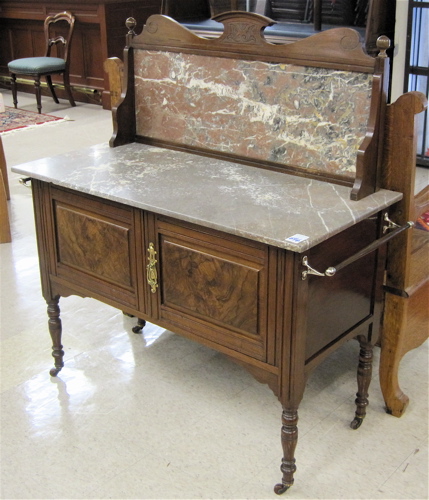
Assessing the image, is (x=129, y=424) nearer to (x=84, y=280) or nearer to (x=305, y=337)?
(x=84, y=280)

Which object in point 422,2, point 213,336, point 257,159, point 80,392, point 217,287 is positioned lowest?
point 80,392

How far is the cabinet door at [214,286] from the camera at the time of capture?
198 cm

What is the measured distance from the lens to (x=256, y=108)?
2.38 m

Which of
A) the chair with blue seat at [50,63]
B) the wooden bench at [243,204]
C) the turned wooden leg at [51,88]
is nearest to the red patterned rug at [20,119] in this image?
the chair with blue seat at [50,63]

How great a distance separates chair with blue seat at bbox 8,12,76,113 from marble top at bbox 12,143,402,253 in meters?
4.70

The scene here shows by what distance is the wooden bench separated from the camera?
6.50ft

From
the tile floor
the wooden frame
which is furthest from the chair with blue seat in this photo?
the wooden frame

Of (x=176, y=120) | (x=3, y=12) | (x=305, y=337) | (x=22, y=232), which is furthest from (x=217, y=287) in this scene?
(x=3, y=12)

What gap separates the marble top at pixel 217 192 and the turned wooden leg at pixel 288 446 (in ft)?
1.78

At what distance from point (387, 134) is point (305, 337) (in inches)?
26.0

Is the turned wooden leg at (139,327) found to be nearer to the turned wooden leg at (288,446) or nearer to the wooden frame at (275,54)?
the wooden frame at (275,54)

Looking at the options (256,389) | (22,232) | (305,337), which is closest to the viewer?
(305,337)

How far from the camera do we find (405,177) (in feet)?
7.06

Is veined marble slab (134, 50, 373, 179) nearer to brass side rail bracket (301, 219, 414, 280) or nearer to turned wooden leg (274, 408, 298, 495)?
brass side rail bracket (301, 219, 414, 280)
